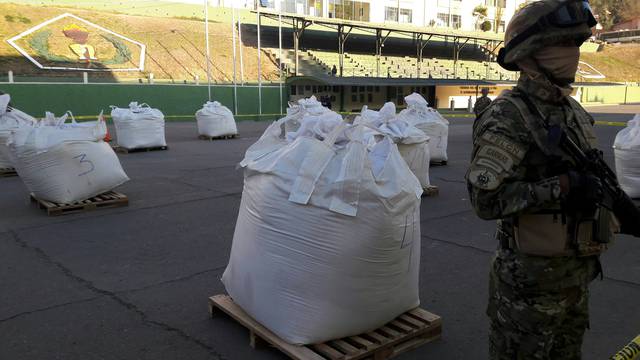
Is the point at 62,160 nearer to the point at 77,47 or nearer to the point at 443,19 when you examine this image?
the point at 77,47

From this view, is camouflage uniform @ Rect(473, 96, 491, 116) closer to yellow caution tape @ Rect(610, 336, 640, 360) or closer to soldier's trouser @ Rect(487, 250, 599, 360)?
soldier's trouser @ Rect(487, 250, 599, 360)

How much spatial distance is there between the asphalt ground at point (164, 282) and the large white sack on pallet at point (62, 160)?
35 centimetres

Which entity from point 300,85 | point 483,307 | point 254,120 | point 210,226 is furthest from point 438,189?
point 300,85

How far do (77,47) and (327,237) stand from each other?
112ft

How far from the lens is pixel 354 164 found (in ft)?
8.75

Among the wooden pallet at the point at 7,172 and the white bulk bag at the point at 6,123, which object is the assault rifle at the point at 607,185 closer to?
the white bulk bag at the point at 6,123

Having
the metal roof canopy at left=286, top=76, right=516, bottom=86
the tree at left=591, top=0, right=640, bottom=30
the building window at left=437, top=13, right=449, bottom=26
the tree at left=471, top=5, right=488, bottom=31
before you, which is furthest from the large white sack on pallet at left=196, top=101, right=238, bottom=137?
the tree at left=591, top=0, right=640, bottom=30

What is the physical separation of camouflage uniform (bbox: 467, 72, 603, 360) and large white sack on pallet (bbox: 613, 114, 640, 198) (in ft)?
17.3

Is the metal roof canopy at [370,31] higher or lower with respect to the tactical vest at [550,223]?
higher

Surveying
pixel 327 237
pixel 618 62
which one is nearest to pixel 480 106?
pixel 327 237

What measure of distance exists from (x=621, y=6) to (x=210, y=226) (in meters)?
98.3

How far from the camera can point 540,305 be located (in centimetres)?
193

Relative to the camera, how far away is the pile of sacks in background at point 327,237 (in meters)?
2.66

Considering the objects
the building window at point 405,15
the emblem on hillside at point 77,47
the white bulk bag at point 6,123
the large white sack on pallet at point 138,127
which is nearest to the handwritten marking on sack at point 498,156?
the white bulk bag at point 6,123
